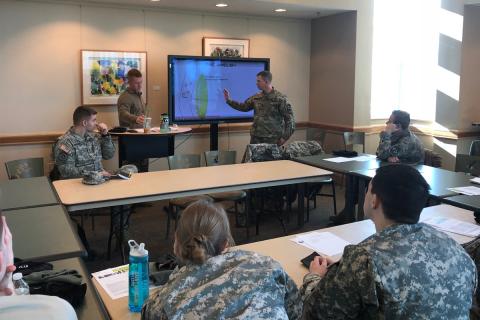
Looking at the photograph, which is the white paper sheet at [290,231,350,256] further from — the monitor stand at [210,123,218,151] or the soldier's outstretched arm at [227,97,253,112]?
the monitor stand at [210,123,218,151]

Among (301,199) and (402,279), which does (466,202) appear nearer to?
(301,199)

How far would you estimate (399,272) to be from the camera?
149 cm

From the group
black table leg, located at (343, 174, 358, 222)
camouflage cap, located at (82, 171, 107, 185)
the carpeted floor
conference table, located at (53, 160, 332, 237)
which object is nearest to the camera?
conference table, located at (53, 160, 332, 237)

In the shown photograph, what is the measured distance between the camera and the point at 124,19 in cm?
616

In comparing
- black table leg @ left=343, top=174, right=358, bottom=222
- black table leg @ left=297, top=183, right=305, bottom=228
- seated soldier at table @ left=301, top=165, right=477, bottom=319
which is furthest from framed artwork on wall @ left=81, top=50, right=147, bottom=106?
seated soldier at table @ left=301, top=165, right=477, bottom=319

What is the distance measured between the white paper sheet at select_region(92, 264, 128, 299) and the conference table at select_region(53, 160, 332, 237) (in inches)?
46.3

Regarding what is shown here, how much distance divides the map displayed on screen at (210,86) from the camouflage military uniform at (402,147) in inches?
100

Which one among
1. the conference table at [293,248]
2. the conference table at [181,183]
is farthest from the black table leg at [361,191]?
the conference table at [293,248]

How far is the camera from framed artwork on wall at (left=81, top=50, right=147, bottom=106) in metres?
6.00

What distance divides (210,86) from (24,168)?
2.96m

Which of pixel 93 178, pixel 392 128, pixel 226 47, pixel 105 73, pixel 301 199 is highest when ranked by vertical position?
pixel 226 47

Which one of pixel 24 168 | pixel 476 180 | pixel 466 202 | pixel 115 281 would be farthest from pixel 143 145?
pixel 115 281

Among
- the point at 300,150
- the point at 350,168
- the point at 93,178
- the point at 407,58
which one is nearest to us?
the point at 93,178

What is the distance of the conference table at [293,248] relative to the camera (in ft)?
5.97
